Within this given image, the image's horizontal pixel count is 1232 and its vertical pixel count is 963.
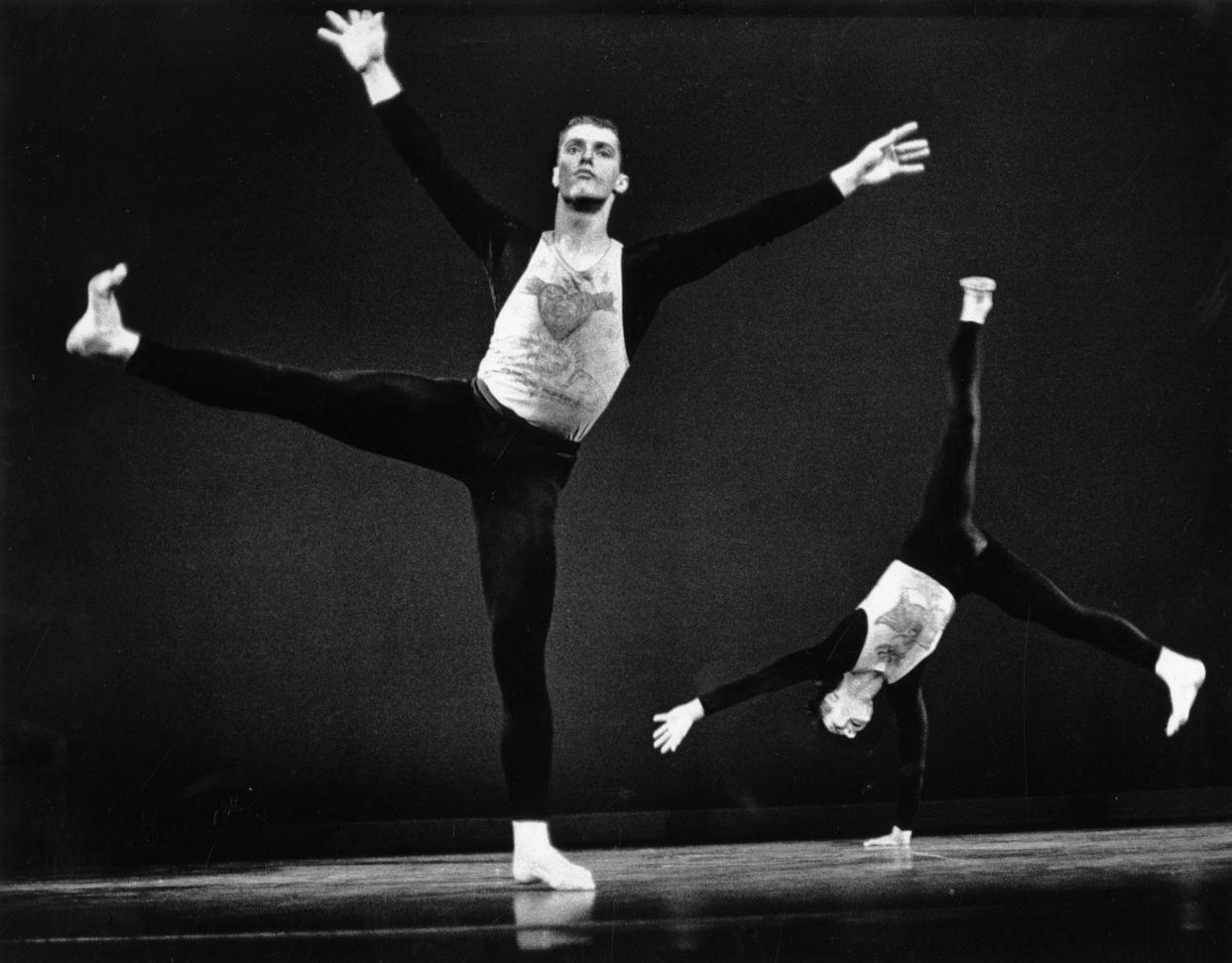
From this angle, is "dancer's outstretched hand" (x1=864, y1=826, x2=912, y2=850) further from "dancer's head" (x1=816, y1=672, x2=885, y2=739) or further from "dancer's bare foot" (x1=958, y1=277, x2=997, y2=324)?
"dancer's bare foot" (x1=958, y1=277, x2=997, y2=324)

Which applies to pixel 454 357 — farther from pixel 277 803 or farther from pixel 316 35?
pixel 277 803

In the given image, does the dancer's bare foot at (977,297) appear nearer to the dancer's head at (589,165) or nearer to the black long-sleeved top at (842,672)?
the black long-sleeved top at (842,672)

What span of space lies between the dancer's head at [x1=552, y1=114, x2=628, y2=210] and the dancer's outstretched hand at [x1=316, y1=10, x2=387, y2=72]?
1.90 feet

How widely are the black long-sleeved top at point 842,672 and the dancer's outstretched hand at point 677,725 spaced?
32mm

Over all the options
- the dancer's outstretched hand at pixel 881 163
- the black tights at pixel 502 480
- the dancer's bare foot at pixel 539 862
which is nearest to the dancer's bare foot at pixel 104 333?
the black tights at pixel 502 480

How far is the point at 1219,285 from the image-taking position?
393cm

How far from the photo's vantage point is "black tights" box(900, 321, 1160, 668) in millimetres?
3795

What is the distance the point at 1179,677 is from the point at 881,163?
6.06 feet

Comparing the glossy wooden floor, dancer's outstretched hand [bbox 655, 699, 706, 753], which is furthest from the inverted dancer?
the glossy wooden floor

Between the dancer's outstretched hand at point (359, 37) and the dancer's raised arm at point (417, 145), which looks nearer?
the dancer's raised arm at point (417, 145)

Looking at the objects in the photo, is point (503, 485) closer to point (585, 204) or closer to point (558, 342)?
point (558, 342)

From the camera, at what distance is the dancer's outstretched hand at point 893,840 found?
3.62 m

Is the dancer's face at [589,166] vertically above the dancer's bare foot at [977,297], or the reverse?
the dancer's face at [589,166]

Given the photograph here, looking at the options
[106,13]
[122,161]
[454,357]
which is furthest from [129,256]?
[454,357]
